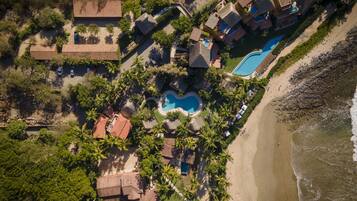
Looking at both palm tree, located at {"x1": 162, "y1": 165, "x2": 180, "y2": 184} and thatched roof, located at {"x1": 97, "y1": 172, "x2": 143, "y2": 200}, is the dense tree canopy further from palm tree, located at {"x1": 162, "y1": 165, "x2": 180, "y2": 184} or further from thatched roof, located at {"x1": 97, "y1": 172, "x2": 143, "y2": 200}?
palm tree, located at {"x1": 162, "y1": 165, "x2": 180, "y2": 184}

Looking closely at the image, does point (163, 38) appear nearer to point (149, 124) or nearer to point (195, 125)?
point (149, 124)

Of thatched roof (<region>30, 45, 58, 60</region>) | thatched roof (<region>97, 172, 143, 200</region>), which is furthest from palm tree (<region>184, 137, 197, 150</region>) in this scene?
thatched roof (<region>30, 45, 58, 60</region>)

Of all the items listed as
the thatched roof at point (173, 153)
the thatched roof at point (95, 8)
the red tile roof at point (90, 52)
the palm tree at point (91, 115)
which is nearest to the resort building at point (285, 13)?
the thatched roof at point (95, 8)

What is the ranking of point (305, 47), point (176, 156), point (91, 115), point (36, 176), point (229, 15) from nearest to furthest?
point (36, 176) → point (229, 15) → point (91, 115) → point (305, 47) → point (176, 156)

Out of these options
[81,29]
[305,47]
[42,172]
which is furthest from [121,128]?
[305,47]

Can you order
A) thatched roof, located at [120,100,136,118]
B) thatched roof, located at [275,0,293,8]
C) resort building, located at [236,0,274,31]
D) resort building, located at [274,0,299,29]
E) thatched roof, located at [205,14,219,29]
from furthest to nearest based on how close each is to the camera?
thatched roof, located at [120,100,136,118]
thatched roof, located at [205,14,219,29]
resort building, located at [236,0,274,31]
resort building, located at [274,0,299,29]
thatched roof, located at [275,0,293,8]

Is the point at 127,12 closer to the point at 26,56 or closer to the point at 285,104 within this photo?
the point at 26,56

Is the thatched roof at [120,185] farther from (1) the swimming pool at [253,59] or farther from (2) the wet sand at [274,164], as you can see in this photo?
(1) the swimming pool at [253,59]
